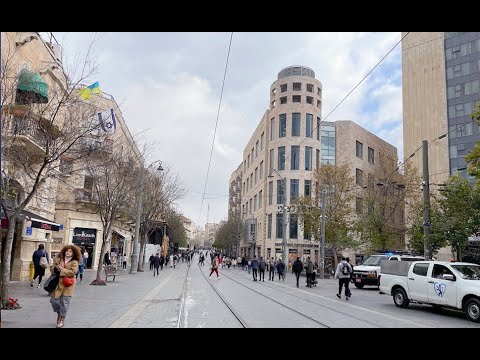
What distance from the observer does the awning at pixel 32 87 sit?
14558mm

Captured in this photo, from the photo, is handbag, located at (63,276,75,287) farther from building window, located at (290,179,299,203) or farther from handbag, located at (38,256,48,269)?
building window, located at (290,179,299,203)

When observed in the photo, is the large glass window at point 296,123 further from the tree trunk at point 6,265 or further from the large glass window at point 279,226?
the tree trunk at point 6,265

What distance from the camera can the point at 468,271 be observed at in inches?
520

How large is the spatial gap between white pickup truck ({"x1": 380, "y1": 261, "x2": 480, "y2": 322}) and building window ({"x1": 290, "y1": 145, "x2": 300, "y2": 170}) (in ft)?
137

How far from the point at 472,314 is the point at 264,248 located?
1927 inches

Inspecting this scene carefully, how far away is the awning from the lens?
14558 millimetres

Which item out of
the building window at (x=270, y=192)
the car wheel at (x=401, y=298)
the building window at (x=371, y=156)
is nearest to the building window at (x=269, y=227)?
the building window at (x=270, y=192)

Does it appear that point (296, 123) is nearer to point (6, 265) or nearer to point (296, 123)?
point (296, 123)

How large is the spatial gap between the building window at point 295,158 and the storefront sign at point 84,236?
30.4m

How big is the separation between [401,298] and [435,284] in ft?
6.10

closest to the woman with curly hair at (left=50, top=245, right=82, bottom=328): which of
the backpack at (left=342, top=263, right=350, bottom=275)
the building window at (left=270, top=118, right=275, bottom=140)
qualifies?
the backpack at (left=342, top=263, right=350, bottom=275)

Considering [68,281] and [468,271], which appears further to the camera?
[468,271]

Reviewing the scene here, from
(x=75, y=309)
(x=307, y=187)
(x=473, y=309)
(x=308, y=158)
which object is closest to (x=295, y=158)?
(x=308, y=158)
